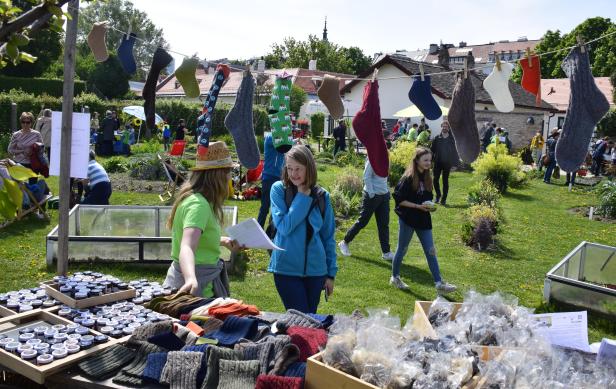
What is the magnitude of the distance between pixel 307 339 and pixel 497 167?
45.6 feet

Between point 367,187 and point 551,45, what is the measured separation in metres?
52.3

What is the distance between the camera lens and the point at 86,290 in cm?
296

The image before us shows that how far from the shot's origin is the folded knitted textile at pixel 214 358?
2.18 meters

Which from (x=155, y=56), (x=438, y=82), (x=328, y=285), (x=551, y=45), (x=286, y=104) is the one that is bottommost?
(x=328, y=285)

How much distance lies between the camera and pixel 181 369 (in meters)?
2.24

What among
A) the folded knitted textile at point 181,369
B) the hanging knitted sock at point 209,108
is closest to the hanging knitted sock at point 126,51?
the hanging knitted sock at point 209,108

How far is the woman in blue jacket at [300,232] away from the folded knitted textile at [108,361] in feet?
5.52

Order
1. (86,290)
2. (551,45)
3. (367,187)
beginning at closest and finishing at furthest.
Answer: (86,290) < (367,187) < (551,45)

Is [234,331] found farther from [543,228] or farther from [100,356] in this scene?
[543,228]

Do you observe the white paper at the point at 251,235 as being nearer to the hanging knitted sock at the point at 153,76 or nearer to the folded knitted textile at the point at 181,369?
the folded knitted textile at the point at 181,369

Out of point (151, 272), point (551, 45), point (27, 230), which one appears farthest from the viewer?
point (551, 45)

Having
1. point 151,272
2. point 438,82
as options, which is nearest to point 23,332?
point 151,272

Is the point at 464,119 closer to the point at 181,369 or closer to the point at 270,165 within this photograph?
the point at 181,369

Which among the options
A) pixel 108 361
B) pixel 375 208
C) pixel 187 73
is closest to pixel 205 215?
pixel 108 361
